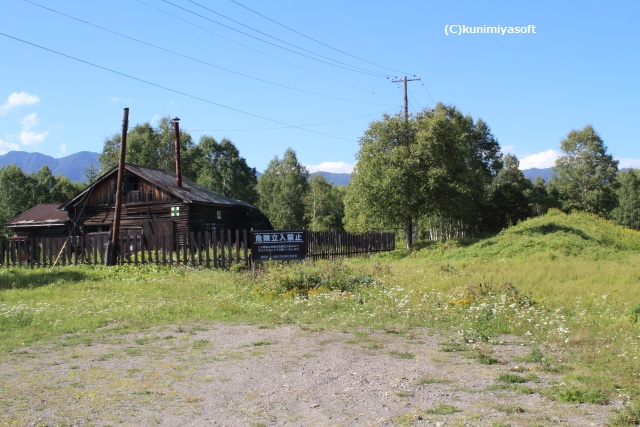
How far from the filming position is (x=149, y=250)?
82.5 feet

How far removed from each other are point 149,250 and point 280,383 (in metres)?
18.9

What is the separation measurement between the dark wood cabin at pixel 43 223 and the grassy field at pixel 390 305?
23904 mm

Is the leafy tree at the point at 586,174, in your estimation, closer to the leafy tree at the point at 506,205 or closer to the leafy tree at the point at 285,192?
the leafy tree at the point at 506,205

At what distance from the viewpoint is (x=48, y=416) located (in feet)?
20.6

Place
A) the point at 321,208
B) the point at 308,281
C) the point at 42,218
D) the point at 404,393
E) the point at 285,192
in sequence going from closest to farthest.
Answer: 1. the point at 404,393
2. the point at 308,281
3. the point at 42,218
4. the point at 321,208
5. the point at 285,192

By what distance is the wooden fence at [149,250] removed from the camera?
24297mm

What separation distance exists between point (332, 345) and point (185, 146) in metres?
69.3

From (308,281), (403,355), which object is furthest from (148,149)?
(403,355)

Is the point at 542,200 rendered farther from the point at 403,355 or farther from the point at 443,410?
the point at 443,410

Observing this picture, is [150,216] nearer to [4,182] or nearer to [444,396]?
[444,396]

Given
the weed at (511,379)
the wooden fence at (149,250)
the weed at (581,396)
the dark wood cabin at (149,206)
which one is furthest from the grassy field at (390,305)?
the dark wood cabin at (149,206)

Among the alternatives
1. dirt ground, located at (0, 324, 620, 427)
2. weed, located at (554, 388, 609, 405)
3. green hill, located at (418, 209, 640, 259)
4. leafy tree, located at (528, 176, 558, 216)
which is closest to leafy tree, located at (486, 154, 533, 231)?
leafy tree, located at (528, 176, 558, 216)

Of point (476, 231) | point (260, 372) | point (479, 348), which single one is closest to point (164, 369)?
point (260, 372)

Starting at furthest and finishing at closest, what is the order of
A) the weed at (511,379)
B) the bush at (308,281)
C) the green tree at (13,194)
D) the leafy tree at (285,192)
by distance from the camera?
the leafy tree at (285,192) < the green tree at (13,194) < the bush at (308,281) < the weed at (511,379)
